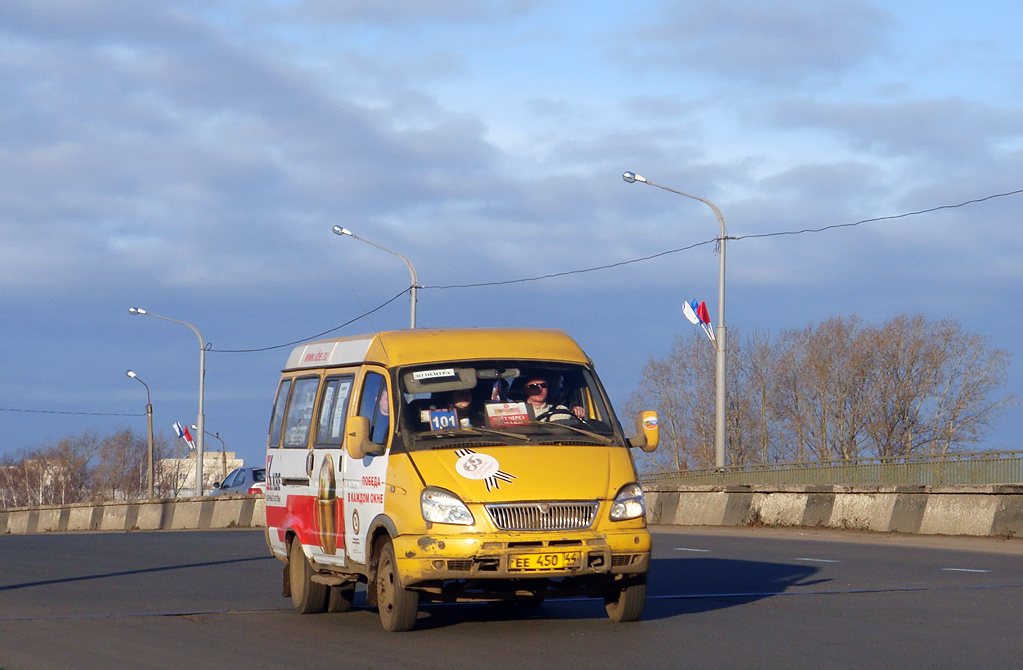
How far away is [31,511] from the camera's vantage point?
4378 centimetres

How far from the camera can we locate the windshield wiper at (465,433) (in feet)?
32.1

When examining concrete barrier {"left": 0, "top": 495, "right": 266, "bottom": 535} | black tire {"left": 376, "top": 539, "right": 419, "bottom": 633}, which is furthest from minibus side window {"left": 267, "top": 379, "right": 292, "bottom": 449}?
concrete barrier {"left": 0, "top": 495, "right": 266, "bottom": 535}

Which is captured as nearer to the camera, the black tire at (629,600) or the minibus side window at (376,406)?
the black tire at (629,600)

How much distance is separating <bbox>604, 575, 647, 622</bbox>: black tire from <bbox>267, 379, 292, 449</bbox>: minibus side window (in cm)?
384

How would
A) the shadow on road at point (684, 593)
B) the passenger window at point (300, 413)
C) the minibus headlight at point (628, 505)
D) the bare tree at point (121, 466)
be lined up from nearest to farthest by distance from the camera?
the minibus headlight at point (628, 505) → the shadow on road at point (684, 593) → the passenger window at point (300, 413) → the bare tree at point (121, 466)

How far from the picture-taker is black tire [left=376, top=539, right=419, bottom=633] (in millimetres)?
9586

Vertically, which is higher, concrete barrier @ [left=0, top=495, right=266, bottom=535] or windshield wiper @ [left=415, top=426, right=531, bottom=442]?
windshield wiper @ [left=415, top=426, right=531, bottom=442]

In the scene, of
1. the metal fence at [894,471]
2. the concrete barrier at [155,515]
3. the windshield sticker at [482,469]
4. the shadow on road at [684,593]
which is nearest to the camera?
the windshield sticker at [482,469]

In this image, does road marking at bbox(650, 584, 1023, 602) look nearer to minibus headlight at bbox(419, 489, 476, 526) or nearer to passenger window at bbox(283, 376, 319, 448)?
passenger window at bbox(283, 376, 319, 448)

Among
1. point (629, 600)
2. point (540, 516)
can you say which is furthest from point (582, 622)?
point (540, 516)

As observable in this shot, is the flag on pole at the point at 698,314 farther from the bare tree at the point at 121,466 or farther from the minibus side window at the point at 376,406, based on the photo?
the bare tree at the point at 121,466

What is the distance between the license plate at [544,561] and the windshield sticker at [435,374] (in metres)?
1.64

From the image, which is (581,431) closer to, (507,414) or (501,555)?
(507,414)

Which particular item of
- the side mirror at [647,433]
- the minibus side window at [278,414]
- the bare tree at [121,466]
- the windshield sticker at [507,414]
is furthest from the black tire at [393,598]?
the bare tree at [121,466]
